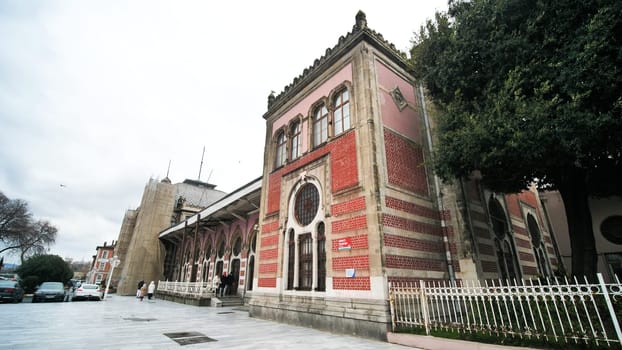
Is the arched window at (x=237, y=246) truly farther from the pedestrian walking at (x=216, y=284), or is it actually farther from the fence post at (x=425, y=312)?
the fence post at (x=425, y=312)

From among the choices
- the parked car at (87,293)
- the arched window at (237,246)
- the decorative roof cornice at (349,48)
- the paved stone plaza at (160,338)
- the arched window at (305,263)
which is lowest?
the paved stone plaza at (160,338)

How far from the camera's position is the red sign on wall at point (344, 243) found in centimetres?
880

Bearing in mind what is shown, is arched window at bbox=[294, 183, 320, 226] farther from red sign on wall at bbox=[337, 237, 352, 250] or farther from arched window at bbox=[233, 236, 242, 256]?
arched window at bbox=[233, 236, 242, 256]

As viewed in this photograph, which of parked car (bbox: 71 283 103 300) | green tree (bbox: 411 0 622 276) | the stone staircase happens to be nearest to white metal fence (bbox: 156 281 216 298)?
the stone staircase

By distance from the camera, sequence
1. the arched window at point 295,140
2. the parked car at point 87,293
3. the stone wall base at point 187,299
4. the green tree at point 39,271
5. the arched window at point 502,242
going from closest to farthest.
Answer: the arched window at point 502,242 < the arched window at point 295,140 < the stone wall base at point 187,299 < the parked car at point 87,293 < the green tree at point 39,271

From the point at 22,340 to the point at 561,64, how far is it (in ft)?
42.7

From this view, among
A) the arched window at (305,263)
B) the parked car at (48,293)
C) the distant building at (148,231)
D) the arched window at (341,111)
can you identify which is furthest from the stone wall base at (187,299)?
the arched window at (341,111)

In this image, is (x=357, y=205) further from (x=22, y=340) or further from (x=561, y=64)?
(x=22, y=340)

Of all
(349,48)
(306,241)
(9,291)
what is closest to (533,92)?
(349,48)

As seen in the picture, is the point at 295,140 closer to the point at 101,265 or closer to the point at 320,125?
the point at 320,125

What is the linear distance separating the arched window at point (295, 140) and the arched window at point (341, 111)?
237 centimetres

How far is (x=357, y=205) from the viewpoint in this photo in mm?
8969

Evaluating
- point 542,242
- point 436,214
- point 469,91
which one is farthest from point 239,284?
point 542,242

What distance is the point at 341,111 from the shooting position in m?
11.1
